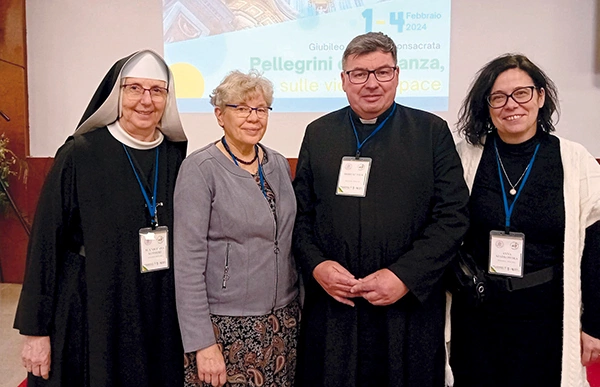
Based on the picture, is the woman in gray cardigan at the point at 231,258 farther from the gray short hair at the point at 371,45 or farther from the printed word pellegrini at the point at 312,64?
the printed word pellegrini at the point at 312,64

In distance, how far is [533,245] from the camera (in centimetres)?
170

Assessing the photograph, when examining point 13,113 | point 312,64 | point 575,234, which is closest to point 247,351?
point 575,234

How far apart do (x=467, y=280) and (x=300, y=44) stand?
2.81 meters

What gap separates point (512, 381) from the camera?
5.67 ft

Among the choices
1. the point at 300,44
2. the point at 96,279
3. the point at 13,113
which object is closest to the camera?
the point at 96,279

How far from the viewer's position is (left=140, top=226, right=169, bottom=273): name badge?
1658 millimetres

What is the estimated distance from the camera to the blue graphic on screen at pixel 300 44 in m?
3.87

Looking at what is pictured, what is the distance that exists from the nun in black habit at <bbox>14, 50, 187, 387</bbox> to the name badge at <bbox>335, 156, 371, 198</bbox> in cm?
65

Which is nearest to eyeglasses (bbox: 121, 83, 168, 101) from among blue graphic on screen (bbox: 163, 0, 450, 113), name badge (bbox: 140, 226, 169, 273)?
name badge (bbox: 140, 226, 169, 273)

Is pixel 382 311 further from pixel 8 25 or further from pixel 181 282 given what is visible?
pixel 8 25

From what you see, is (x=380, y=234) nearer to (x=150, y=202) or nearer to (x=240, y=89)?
(x=240, y=89)

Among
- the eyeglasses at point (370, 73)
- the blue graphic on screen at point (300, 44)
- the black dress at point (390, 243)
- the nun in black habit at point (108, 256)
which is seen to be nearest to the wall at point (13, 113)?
the blue graphic on screen at point (300, 44)

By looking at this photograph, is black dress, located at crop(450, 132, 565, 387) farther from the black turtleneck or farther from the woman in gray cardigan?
the woman in gray cardigan

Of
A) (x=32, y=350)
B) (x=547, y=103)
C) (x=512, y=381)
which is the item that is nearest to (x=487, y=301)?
(x=512, y=381)
